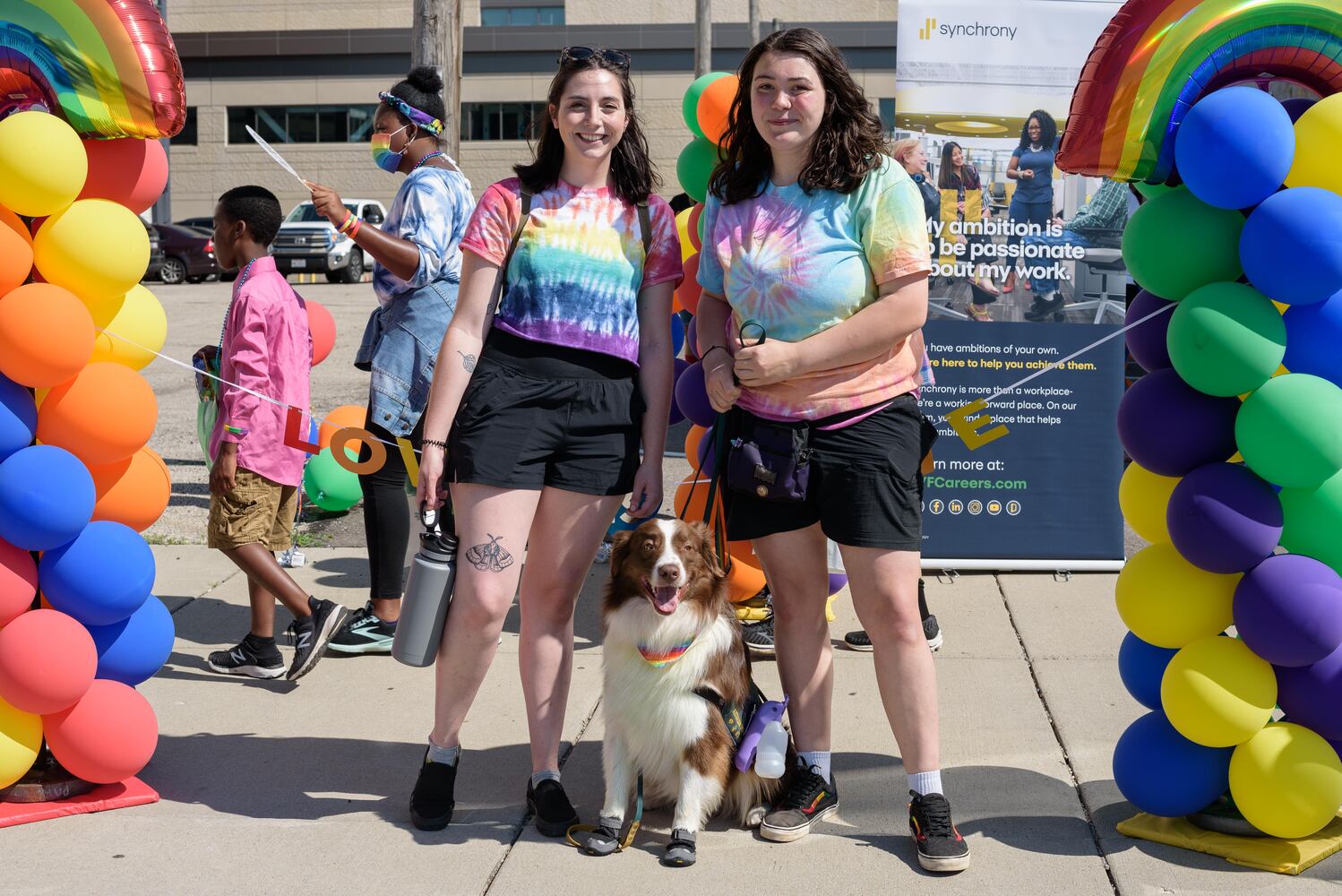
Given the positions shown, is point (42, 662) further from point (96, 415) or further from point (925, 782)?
point (925, 782)

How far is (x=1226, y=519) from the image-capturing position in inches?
138

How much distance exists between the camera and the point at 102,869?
3.68 m

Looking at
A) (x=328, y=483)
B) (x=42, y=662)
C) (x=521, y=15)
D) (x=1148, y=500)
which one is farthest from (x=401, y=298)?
(x=521, y=15)

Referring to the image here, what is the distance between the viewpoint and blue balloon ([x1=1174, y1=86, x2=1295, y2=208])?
3355 mm

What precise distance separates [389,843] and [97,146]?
2.25m

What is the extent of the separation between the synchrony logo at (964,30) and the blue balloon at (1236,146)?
3161mm

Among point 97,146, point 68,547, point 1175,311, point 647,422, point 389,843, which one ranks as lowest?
point 389,843

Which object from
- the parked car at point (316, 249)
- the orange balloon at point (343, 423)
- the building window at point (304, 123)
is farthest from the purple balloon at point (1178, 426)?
the building window at point (304, 123)

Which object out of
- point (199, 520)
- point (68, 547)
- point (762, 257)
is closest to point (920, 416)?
point (762, 257)

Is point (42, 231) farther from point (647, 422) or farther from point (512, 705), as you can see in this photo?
point (512, 705)

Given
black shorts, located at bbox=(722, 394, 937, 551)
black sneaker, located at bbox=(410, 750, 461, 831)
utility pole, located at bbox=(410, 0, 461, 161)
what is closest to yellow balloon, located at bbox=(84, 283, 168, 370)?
black sneaker, located at bbox=(410, 750, 461, 831)

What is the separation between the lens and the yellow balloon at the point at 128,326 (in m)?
4.04

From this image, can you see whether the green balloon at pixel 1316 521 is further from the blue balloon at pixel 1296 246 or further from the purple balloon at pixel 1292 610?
the blue balloon at pixel 1296 246

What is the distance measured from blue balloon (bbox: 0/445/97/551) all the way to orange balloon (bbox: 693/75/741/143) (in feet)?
8.41
